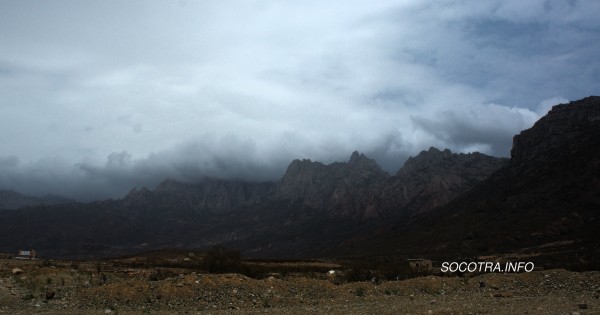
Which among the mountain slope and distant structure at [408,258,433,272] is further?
the mountain slope

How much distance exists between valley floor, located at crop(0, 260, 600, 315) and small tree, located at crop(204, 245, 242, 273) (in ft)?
44.3

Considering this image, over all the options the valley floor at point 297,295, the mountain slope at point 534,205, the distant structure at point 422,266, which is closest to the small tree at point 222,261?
the valley floor at point 297,295

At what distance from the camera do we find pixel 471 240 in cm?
12531

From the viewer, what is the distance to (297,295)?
30859mm

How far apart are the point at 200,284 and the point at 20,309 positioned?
32.7 feet

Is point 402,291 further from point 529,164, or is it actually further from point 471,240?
point 529,164

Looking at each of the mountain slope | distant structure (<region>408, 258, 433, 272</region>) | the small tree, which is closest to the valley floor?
the small tree

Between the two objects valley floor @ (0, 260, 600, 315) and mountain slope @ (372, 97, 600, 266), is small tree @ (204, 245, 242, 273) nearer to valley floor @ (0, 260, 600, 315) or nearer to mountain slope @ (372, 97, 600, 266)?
valley floor @ (0, 260, 600, 315)

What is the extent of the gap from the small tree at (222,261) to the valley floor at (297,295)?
13500 mm

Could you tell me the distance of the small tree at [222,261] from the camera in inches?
1857

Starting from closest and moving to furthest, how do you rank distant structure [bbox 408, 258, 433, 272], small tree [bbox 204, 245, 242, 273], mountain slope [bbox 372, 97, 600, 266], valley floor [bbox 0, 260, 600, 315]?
valley floor [bbox 0, 260, 600, 315]
small tree [bbox 204, 245, 242, 273]
distant structure [bbox 408, 258, 433, 272]
mountain slope [bbox 372, 97, 600, 266]

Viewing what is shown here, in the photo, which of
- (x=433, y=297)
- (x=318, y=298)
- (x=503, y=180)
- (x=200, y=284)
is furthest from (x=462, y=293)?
A: (x=503, y=180)

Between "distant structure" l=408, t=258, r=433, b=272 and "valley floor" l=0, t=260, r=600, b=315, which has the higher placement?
"valley floor" l=0, t=260, r=600, b=315

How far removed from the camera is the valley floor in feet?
83.6
